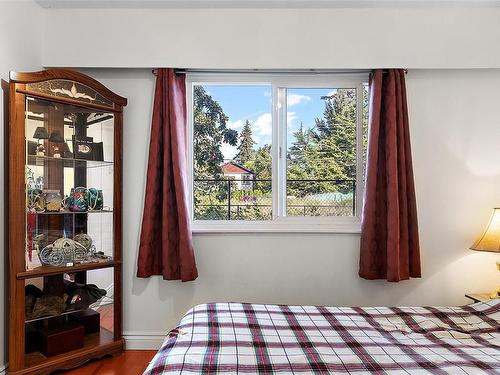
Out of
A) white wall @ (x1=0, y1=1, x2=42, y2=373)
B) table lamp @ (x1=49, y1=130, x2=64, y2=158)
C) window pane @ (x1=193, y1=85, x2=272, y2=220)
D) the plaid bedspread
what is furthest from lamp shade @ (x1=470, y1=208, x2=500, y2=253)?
white wall @ (x1=0, y1=1, x2=42, y2=373)

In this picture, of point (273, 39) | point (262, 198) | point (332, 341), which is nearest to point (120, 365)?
point (262, 198)

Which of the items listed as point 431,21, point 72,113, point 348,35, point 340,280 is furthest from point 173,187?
point 431,21

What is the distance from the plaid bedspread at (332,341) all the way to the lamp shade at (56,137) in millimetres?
1534

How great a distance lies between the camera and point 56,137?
103 inches

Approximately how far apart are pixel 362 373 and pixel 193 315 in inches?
35.5

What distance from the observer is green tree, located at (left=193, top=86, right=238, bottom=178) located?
10.2 feet

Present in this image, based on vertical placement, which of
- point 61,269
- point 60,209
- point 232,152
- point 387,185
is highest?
point 232,152

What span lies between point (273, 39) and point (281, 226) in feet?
4.67

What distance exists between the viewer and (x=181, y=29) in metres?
2.86

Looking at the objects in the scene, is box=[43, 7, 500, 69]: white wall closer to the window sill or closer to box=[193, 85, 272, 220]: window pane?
box=[193, 85, 272, 220]: window pane

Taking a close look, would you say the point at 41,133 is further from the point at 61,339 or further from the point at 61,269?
the point at 61,339

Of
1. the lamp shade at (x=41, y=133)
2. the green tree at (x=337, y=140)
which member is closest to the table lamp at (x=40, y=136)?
the lamp shade at (x=41, y=133)

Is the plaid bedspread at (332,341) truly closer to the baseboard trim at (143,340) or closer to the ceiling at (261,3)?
the baseboard trim at (143,340)

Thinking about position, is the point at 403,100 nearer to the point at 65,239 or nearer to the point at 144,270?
the point at 144,270
